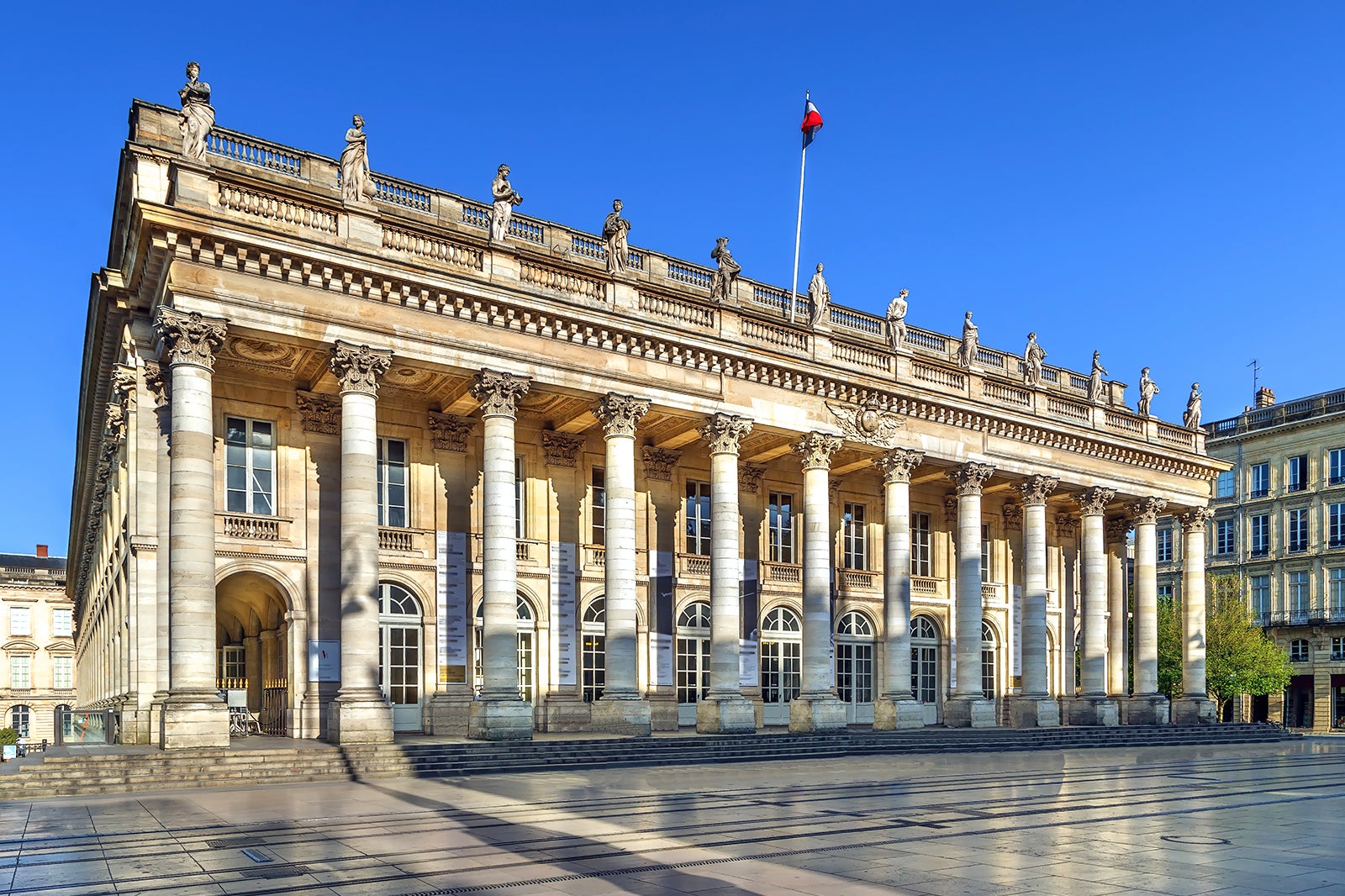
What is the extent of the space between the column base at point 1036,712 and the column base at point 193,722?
82.6 ft

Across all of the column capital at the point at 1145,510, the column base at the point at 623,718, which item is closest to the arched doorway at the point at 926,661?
the column capital at the point at 1145,510

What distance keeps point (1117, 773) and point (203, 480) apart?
19.3 m

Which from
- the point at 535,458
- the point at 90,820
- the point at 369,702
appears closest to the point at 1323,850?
the point at 90,820

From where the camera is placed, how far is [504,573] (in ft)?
84.6

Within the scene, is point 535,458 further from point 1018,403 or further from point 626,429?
point 1018,403

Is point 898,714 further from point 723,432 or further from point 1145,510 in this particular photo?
point 1145,510

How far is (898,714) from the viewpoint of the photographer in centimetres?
3234

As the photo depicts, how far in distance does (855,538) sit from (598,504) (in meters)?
9.85

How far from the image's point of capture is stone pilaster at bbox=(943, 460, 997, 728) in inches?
1366

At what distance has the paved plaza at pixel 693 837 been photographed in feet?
34.4

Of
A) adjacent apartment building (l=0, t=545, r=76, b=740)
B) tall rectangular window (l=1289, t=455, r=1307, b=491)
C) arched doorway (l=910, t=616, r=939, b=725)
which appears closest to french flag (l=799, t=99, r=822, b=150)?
arched doorway (l=910, t=616, r=939, b=725)

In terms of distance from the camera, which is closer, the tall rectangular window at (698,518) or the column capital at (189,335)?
the column capital at (189,335)

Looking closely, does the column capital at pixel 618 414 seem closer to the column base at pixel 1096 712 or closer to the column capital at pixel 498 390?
the column capital at pixel 498 390

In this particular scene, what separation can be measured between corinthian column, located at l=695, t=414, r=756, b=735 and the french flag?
10.5m
